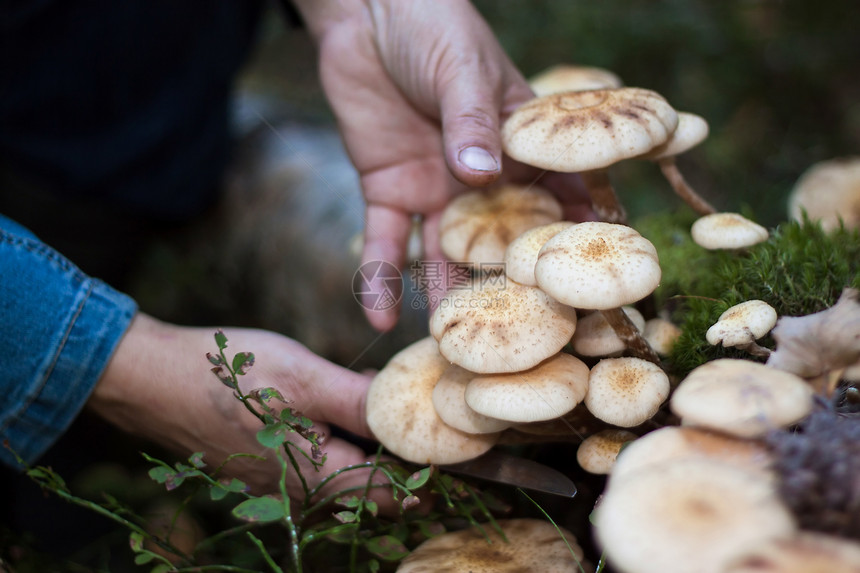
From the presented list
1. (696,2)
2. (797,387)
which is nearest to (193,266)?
(797,387)

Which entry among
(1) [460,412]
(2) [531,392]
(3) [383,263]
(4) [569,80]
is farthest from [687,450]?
(4) [569,80]

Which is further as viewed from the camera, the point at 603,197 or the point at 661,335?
the point at 603,197

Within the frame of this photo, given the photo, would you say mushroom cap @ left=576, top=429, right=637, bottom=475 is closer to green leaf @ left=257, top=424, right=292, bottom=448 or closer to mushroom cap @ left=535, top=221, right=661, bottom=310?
mushroom cap @ left=535, top=221, right=661, bottom=310

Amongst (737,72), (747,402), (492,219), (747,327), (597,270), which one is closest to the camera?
(747,402)

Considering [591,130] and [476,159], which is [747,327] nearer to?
[591,130]

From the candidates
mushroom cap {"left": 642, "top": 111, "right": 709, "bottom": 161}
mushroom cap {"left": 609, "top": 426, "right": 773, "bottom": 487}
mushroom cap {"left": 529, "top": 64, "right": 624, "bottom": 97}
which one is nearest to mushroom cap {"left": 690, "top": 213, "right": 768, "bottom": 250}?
mushroom cap {"left": 642, "top": 111, "right": 709, "bottom": 161}
